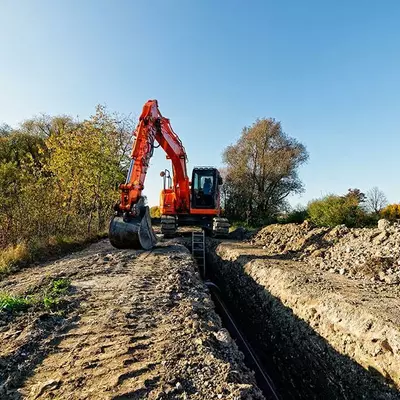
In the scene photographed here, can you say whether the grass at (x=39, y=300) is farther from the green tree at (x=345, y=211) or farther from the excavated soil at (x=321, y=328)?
the green tree at (x=345, y=211)

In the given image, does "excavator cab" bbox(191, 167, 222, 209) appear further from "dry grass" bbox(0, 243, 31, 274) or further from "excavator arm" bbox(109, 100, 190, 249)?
"dry grass" bbox(0, 243, 31, 274)

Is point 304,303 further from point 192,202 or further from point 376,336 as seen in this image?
→ point 192,202

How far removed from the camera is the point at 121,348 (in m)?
3.27

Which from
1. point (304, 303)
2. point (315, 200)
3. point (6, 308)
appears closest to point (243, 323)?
point (304, 303)

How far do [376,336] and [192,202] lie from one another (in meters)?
9.55

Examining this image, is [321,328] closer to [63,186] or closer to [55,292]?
[55,292]

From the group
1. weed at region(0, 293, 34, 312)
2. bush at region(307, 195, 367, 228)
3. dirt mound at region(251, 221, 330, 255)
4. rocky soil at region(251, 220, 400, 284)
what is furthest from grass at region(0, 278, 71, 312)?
bush at region(307, 195, 367, 228)

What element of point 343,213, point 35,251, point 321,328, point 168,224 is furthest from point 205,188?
point 321,328

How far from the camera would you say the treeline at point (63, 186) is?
9.04 metres

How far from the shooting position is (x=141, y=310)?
4.39 meters

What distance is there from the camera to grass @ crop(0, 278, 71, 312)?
4.24 metres

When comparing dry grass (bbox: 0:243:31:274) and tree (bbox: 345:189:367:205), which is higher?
tree (bbox: 345:189:367:205)

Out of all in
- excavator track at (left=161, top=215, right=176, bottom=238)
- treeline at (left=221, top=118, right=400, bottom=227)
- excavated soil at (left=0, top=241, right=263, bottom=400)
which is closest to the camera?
excavated soil at (left=0, top=241, right=263, bottom=400)

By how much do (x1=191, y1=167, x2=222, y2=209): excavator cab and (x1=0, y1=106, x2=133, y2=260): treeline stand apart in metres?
3.49
